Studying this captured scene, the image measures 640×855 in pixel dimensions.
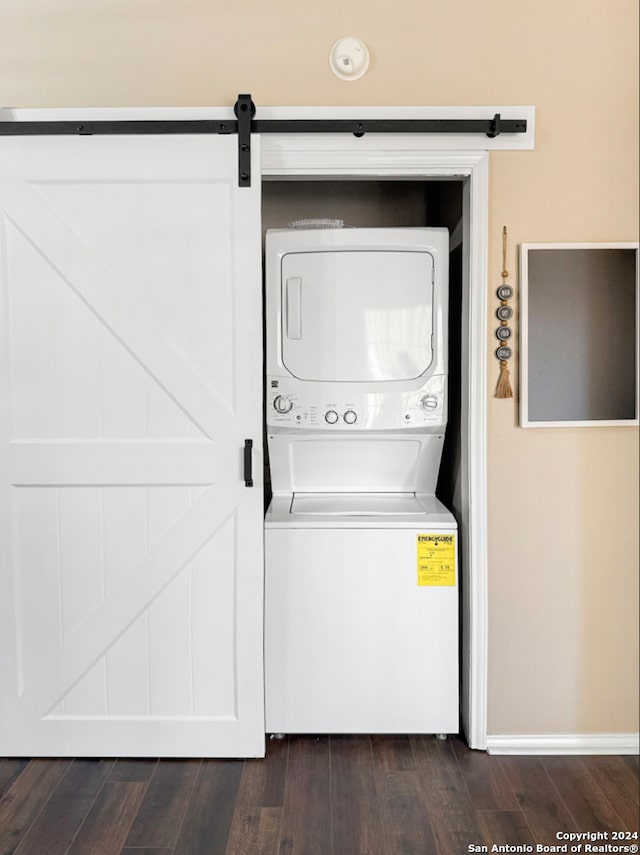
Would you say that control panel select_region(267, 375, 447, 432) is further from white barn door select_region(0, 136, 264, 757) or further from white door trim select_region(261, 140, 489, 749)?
white barn door select_region(0, 136, 264, 757)

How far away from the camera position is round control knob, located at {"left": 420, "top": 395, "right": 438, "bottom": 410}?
256 cm

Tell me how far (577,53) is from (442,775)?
2356mm

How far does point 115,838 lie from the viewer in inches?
77.5

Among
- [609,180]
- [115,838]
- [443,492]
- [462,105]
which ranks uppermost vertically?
[462,105]

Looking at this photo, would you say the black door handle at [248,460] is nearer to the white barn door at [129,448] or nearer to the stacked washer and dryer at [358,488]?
the white barn door at [129,448]

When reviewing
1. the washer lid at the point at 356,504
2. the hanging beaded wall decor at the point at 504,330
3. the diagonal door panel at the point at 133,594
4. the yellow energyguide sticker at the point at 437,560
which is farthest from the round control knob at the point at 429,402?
the diagonal door panel at the point at 133,594

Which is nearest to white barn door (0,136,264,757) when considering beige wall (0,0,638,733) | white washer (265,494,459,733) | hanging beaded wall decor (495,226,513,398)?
white washer (265,494,459,733)

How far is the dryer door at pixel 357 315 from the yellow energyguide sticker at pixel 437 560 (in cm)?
59

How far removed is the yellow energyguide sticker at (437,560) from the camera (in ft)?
7.91

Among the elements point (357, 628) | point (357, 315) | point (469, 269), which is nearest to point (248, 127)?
point (357, 315)

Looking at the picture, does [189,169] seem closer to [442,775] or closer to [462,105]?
[462,105]

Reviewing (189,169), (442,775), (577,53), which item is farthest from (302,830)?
(577,53)

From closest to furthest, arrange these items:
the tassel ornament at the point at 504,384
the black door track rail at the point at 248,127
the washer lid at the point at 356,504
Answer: the black door track rail at the point at 248,127 → the tassel ornament at the point at 504,384 → the washer lid at the point at 356,504

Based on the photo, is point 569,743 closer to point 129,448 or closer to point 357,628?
point 357,628
